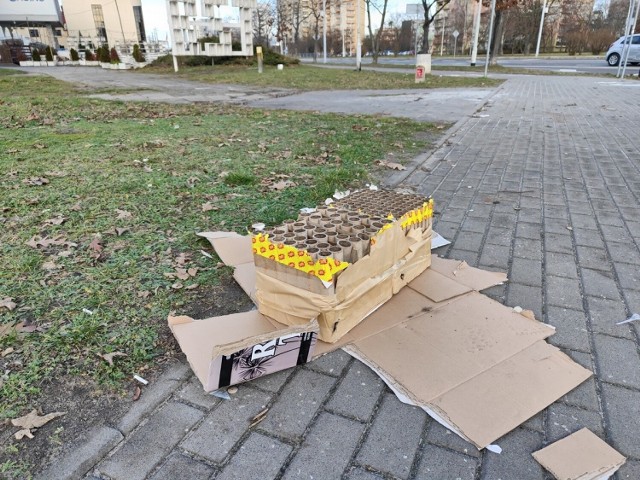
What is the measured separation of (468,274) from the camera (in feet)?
10.2

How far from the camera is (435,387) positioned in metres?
2.06

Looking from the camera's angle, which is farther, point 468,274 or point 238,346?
point 468,274

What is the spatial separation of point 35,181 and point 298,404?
4.46 m

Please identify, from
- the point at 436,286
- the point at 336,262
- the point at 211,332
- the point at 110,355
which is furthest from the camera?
the point at 436,286

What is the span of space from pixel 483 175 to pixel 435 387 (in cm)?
418

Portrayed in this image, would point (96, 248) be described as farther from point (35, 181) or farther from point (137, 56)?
point (137, 56)

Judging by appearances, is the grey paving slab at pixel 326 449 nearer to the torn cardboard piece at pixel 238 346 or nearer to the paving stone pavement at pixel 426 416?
the paving stone pavement at pixel 426 416

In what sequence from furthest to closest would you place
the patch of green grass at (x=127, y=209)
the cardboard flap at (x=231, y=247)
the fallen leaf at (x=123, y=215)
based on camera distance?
the fallen leaf at (x=123, y=215), the cardboard flap at (x=231, y=247), the patch of green grass at (x=127, y=209)

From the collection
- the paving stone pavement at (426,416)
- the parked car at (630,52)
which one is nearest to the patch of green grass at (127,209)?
the paving stone pavement at (426,416)

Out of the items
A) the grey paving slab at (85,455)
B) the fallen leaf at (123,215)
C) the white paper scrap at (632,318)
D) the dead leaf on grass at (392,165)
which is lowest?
the white paper scrap at (632,318)

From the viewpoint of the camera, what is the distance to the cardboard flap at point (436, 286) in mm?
2795

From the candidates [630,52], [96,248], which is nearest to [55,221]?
[96,248]

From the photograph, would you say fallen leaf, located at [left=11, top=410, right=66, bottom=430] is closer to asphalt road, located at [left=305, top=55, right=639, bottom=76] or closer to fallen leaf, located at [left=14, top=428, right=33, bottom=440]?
fallen leaf, located at [left=14, top=428, right=33, bottom=440]

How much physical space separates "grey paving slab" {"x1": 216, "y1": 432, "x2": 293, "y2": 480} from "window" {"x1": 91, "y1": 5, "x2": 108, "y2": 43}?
66.1 metres
